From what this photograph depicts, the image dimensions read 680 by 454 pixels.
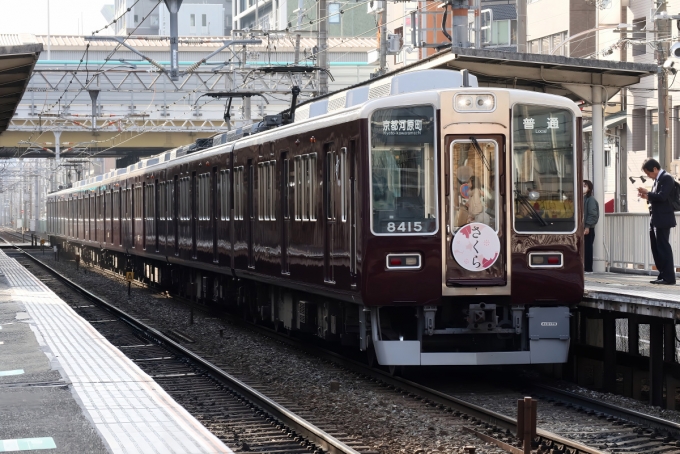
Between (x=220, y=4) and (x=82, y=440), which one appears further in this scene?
(x=220, y=4)

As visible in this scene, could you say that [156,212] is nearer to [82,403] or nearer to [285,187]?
[285,187]

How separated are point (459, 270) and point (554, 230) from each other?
1.00 meters

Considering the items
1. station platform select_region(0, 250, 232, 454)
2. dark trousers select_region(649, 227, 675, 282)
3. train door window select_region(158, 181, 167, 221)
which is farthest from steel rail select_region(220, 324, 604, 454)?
train door window select_region(158, 181, 167, 221)

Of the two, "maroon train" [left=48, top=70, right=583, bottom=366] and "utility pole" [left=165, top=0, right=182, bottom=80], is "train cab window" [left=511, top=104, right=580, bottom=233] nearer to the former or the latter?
"maroon train" [left=48, top=70, right=583, bottom=366]

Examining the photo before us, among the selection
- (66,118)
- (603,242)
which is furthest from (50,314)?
(66,118)

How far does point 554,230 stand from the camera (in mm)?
11227

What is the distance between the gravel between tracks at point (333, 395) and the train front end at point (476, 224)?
66 centimetres

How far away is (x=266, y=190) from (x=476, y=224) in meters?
4.88

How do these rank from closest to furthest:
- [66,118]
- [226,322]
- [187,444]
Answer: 1. [187,444]
2. [226,322]
3. [66,118]

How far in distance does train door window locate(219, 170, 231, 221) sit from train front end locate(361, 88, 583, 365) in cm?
700

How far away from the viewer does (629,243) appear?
1602 cm

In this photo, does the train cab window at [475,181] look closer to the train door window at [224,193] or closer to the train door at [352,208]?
the train door at [352,208]

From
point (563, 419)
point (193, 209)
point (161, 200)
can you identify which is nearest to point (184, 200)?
point (193, 209)

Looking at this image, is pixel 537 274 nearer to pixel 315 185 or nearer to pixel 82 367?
pixel 315 185
